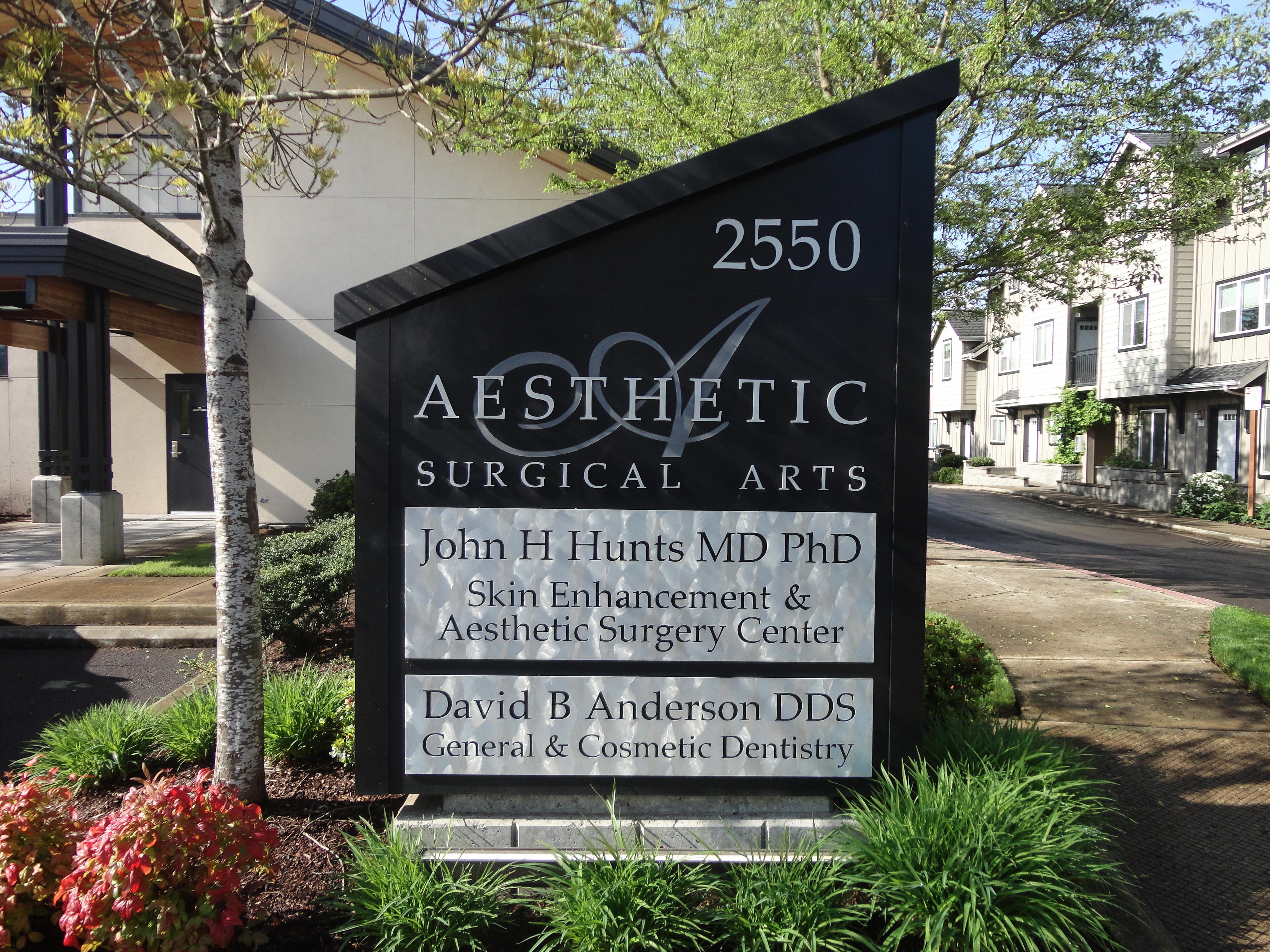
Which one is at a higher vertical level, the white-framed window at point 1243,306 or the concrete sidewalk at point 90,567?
the white-framed window at point 1243,306

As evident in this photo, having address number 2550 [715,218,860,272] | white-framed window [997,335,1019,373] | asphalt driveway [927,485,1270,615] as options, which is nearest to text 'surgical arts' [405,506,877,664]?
address number 2550 [715,218,860,272]

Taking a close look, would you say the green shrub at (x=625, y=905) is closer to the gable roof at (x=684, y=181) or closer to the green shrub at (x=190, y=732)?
the green shrub at (x=190, y=732)

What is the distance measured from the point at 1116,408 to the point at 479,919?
98.5ft

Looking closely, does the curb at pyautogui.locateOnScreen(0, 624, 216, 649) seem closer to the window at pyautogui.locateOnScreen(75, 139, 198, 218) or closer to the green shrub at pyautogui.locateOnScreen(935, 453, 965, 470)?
the window at pyautogui.locateOnScreen(75, 139, 198, 218)

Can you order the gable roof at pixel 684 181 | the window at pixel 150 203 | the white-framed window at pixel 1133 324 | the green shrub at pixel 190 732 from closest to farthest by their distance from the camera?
the gable roof at pixel 684 181 < the green shrub at pixel 190 732 < the window at pixel 150 203 < the white-framed window at pixel 1133 324

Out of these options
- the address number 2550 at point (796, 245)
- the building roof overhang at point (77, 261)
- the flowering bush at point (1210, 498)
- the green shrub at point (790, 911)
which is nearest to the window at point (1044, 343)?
the flowering bush at point (1210, 498)

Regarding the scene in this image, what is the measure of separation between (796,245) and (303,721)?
11.7ft

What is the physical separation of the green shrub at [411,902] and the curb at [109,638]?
492cm

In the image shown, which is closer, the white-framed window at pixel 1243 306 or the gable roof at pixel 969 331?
the white-framed window at pixel 1243 306

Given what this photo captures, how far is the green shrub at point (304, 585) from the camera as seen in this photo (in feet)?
21.9

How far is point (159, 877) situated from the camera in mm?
2750

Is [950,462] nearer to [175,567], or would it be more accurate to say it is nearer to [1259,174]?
[1259,174]

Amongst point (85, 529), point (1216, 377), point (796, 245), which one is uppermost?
point (1216, 377)

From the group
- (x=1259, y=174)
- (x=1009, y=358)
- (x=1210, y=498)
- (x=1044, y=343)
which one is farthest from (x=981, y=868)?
(x=1009, y=358)
